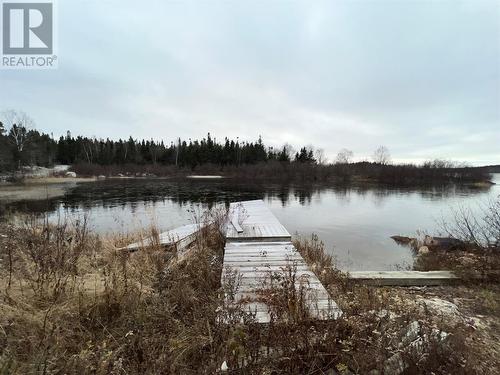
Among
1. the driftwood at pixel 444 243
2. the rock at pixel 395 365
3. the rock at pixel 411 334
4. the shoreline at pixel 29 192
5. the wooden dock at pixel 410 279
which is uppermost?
the rock at pixel 411 334

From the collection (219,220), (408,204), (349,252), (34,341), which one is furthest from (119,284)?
(408,204)

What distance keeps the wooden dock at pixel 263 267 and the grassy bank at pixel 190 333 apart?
222 mm

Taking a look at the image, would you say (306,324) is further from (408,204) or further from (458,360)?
(408,204)

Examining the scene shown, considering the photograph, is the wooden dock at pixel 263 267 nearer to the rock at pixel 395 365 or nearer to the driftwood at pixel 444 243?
the rock at pixel 395 365

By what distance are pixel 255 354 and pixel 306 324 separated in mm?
732

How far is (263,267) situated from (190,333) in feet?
7.53

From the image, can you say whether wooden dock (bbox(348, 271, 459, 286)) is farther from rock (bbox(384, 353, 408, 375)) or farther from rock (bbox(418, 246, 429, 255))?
rock (bbox(418, 246, 429, 255))

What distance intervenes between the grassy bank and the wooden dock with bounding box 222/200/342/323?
22cm

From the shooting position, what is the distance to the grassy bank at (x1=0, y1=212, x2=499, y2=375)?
2.50 meters

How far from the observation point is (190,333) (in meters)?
3.22

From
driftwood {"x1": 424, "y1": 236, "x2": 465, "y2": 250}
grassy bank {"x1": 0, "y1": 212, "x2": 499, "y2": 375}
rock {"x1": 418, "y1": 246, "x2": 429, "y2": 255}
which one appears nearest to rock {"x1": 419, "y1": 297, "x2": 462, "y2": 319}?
grassy bank {"x1": 0, "y1": 212, "x2": 499, "y2": 375}

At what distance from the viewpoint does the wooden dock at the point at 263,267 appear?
3.62 metres

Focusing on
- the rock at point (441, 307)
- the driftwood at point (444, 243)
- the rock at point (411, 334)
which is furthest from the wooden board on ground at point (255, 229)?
the driftwood at point (444, 243)

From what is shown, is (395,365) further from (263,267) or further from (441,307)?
(263,267)
